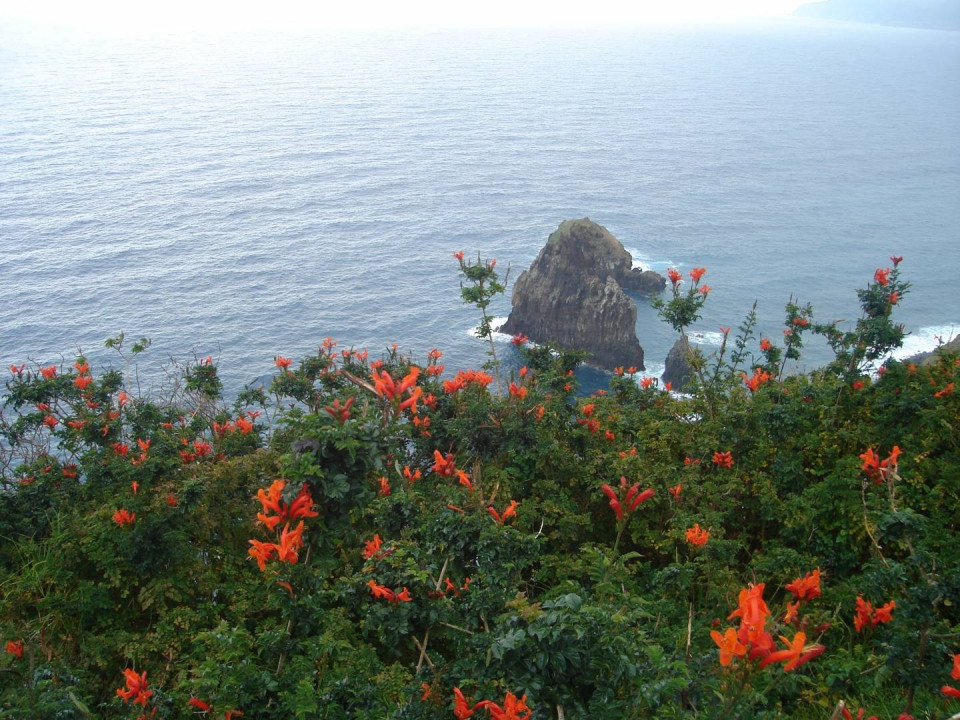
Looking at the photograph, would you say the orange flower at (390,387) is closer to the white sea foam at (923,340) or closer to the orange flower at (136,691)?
the orange flower at (136,691)

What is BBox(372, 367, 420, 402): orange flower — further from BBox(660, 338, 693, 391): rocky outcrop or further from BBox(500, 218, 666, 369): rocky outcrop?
BBox(500, 218, 666, 369): rocky outcrop

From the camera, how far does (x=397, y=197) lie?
217 feet

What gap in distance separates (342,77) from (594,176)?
2635 inches

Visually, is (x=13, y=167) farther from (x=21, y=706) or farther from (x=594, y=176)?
(x=21, y=706)

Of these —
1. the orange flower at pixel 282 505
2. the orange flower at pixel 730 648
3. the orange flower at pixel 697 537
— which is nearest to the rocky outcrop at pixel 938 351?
the orange flower at pixel 697 537

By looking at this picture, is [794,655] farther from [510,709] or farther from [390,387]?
[390,387]

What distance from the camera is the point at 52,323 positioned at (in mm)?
41500

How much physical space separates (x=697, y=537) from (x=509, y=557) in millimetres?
2396

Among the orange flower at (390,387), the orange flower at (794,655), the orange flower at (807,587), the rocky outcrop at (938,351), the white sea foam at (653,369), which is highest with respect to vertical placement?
the orange flower at (390,387)

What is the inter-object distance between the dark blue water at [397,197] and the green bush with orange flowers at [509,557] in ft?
103

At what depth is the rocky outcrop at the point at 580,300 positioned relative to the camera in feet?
156

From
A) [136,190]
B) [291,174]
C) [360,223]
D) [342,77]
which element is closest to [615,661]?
[360,223]

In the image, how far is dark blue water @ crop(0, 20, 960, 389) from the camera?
4634 centimetres

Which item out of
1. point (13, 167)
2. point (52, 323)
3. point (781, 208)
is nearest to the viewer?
point (52, 323)
